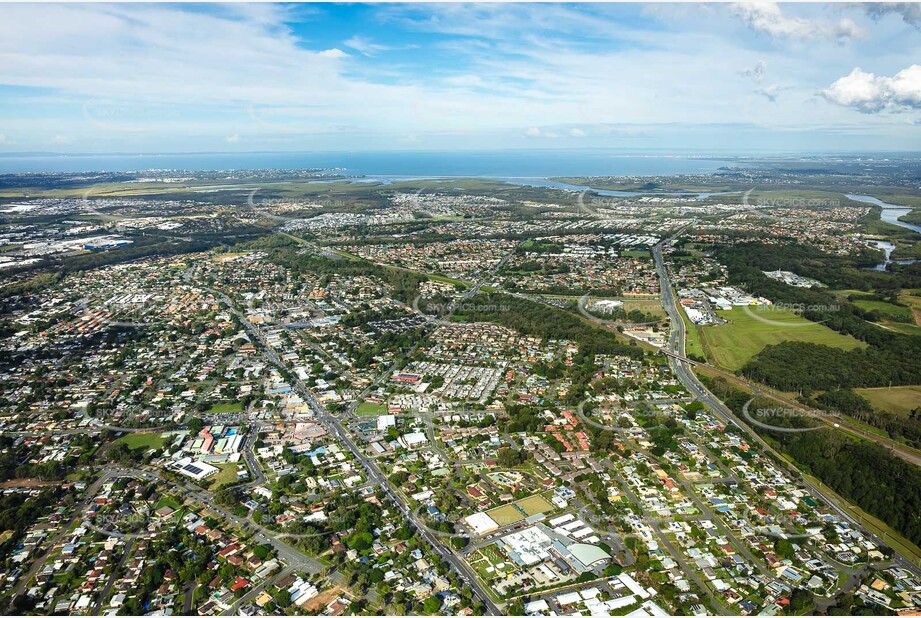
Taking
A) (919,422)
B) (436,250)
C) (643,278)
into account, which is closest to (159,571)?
(919,422)

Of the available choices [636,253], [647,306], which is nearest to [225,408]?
[647,306]

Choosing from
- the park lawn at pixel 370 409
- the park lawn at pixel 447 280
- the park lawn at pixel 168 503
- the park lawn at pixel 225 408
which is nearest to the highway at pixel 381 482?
the park lawn at pixel 370 409

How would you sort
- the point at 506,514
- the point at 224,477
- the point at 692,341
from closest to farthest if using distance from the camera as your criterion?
the point at 506,514 < the point at 224,477 < the point at 692,341

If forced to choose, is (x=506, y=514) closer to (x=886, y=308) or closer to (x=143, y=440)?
(x=143, y=440)

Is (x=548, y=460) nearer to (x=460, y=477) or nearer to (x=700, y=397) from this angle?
(x=460, y=477)

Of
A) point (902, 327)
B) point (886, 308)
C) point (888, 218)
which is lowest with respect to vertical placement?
point (902, 327)

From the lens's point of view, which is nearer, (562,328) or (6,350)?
(6,350)

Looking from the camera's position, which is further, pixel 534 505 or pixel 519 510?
pixel 534 505

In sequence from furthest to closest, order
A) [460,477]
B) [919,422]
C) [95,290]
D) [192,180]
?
[192,180] → [95,290] → [919,422] → [460,477]
